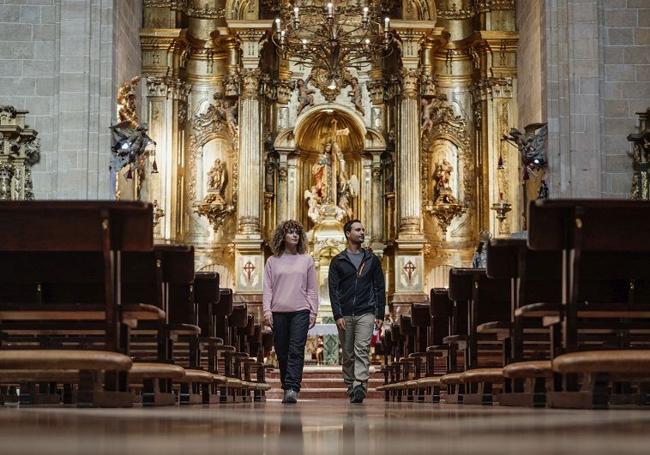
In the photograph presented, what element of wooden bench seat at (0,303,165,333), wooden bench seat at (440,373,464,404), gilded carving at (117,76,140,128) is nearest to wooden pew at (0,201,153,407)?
wooden bench seat at (0,303,165,333)

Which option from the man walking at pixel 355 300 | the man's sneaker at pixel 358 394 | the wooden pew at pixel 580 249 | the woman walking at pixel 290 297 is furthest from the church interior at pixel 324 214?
the man walking at pixel 355 300

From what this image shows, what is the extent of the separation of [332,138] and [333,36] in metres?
3.94

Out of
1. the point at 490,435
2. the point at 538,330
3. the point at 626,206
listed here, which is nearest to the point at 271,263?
the point at 538,330

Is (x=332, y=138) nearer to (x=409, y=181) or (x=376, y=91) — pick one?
(x=376, y=91)

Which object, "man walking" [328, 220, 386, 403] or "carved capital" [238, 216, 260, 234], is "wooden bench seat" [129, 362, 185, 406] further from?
"carved capital" [238, 216, 260, 234]

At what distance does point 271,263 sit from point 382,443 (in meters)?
6.21

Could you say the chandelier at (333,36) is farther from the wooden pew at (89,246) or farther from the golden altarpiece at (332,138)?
the wooden pew at (89,246)

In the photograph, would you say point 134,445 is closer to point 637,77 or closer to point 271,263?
point 271,263

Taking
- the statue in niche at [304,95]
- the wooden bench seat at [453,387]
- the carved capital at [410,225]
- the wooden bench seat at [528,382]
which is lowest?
the wooden bench seat at [453,387]

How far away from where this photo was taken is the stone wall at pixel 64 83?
695 inches

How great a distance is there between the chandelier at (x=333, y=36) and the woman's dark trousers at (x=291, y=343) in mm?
10235

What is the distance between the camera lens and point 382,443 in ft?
9.89

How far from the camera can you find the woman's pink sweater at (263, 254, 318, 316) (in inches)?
356

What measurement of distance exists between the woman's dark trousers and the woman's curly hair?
511 mm
